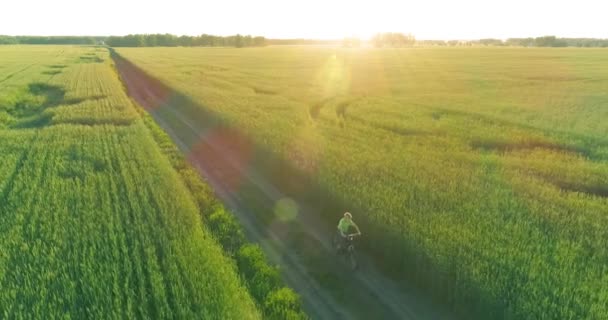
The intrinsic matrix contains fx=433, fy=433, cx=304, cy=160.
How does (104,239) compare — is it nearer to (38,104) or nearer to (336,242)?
(336,242)

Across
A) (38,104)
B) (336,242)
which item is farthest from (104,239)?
(38,104)

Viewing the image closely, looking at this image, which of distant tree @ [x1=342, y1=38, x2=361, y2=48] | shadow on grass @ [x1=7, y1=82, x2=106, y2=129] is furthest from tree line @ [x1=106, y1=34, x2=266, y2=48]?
shadow on grass @ [x1=7, y1=82, x2=106, y2=129]

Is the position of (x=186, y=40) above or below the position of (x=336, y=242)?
above

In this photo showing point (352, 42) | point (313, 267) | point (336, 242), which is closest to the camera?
point (313, 267)

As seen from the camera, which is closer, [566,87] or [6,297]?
[6,297]

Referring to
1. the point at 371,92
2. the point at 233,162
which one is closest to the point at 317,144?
the point at 233,162

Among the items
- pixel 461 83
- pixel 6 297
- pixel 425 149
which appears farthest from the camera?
pixel 461 83

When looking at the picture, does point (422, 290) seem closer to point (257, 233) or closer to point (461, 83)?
point (257, 233)
